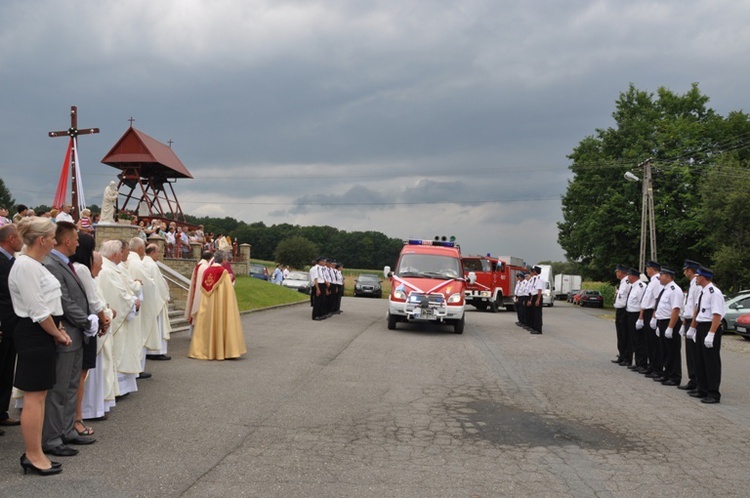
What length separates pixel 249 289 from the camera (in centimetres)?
2789

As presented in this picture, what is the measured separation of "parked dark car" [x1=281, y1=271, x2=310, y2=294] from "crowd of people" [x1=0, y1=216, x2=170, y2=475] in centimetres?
3365

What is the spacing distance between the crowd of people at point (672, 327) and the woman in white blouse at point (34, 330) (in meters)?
8.28

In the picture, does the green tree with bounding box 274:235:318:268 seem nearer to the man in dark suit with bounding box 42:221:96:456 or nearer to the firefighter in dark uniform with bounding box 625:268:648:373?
the firefighter in dark uniform with bounding box 625:268:648:373

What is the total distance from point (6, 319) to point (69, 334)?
868mm

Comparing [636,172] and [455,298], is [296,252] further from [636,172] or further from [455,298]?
[455,298]

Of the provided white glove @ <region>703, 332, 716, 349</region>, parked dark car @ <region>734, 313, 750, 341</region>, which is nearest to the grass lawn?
parked dark car @ <region>734, 313, 750, 341</region>

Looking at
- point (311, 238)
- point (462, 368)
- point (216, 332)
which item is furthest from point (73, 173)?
point (311, 238)

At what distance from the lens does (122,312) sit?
8000 millimetres

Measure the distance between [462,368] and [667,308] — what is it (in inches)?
140

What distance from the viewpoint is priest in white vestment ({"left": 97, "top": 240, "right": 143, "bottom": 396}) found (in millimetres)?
7789

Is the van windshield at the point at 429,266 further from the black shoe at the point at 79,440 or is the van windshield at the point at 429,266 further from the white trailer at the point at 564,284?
the white trailer at the point at 564,284

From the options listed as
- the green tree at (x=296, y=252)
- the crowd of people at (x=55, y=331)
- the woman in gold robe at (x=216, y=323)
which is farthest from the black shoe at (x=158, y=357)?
the green tree at (x=296, y=252)

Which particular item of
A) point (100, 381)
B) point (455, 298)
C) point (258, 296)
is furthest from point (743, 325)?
point (100, 381)

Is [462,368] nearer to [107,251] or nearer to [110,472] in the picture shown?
[107,251]
